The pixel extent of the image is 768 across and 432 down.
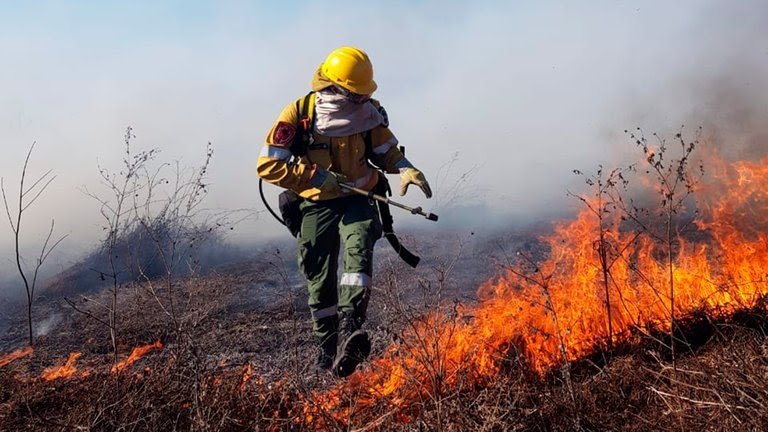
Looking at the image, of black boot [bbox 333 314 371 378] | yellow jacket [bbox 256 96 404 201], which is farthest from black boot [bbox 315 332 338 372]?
yellow jacket [bbox 256 96 404 201]

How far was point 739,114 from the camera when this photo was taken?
12656mm

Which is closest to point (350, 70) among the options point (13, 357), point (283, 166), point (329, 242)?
point (283, 166)

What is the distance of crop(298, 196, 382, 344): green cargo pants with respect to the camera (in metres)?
4.12

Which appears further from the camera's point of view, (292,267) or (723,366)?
(292,267)

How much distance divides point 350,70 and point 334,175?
2.58ft

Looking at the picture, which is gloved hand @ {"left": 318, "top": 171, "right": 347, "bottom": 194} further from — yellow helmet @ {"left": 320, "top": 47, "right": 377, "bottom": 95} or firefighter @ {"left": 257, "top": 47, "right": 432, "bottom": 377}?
yellow helmet @ {"left": 320, "top": 47, "right": 377, "bottom": 95}

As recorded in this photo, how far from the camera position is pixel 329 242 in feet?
14.2

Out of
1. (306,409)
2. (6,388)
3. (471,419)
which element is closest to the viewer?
(471,419)

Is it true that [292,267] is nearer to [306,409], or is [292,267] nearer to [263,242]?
[263,242]

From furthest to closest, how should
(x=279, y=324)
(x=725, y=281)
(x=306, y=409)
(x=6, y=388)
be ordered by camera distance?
(x=279, y=324) < (x=725, y=281) < (x=6, y=388) < (x=306, y=409)

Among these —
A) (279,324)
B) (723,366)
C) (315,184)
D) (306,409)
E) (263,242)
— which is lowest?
(263,242)

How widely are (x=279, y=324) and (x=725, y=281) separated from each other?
4.00 metres

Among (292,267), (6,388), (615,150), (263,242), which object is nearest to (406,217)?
(263,242)

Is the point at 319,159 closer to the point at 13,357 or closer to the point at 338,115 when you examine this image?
the point at 338,115
